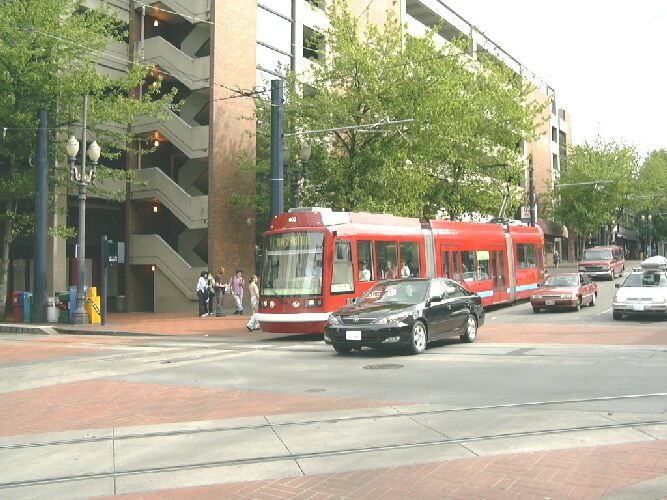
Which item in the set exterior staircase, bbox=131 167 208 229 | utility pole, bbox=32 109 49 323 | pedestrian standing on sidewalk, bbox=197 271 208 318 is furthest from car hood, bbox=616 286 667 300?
utility pole, bbox=32 109 49 323

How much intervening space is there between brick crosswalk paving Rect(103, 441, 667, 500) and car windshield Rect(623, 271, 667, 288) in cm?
1555

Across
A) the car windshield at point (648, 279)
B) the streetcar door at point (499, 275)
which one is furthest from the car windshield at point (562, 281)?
the car windshield at point (648, 279)

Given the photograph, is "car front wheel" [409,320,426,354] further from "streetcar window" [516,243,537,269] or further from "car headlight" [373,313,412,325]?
"streetcar window" [516,243,537,269]

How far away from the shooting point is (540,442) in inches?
267

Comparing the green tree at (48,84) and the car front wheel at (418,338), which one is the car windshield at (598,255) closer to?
the green tree at (48,84)

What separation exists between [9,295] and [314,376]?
98.3 feet

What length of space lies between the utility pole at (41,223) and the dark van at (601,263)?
30509 millimetres

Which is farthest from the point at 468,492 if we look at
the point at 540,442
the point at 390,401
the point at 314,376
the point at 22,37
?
the point at 22,37

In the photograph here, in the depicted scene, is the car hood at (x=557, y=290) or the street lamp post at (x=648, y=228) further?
the street lamp post at (x=648, y=228)

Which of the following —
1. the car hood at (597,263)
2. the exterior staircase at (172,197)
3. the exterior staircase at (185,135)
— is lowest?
the car hood at (597,263)

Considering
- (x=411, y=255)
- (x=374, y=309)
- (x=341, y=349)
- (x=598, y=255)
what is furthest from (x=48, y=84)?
(x=598, y=255)

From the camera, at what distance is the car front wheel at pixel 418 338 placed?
13.7 meters

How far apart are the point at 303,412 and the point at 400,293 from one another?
666 centimetres

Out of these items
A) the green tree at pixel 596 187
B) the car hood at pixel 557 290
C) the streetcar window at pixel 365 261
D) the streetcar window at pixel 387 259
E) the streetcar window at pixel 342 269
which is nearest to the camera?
the streetcar window at pixel 342 269
